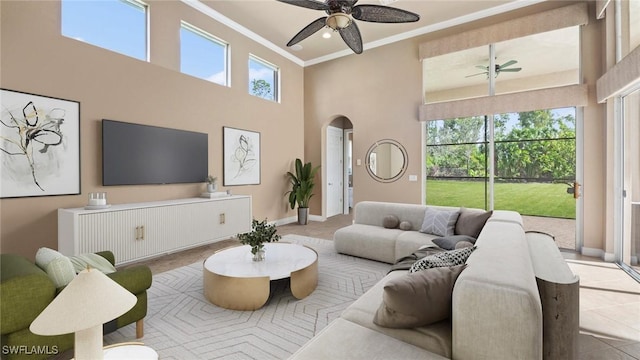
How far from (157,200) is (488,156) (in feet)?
17.7

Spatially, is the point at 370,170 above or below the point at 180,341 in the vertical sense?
above

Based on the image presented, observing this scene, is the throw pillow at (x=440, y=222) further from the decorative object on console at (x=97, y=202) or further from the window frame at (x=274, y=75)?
the window frame at (x=274, y=75)

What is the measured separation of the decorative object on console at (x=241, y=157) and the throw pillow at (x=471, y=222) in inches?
151

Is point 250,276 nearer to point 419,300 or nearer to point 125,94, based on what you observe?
point 419,300

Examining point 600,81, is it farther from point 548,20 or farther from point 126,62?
point 126,62

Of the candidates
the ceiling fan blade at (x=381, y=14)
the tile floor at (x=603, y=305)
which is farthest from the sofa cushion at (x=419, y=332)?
the ceiling fan blade at (x=381, y=14)

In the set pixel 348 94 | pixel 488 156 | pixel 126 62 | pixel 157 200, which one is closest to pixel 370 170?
pixel 348 94

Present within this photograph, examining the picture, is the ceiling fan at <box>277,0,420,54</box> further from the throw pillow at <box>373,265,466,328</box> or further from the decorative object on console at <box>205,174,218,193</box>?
the decorative object on console at <box>205,174,218,193</box>

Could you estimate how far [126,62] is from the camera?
3695 millimetres

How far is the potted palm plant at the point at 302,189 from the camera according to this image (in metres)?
6.32

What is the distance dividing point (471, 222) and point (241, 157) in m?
4.06

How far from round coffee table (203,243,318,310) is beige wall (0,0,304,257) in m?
2.00

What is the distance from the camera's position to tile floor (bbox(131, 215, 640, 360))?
Answer: 75.2 inches

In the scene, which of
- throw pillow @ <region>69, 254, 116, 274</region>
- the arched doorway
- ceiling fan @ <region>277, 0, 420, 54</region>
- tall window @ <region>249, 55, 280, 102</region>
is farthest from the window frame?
throw pillow @ <region>69, 254, 116, 274</region>
